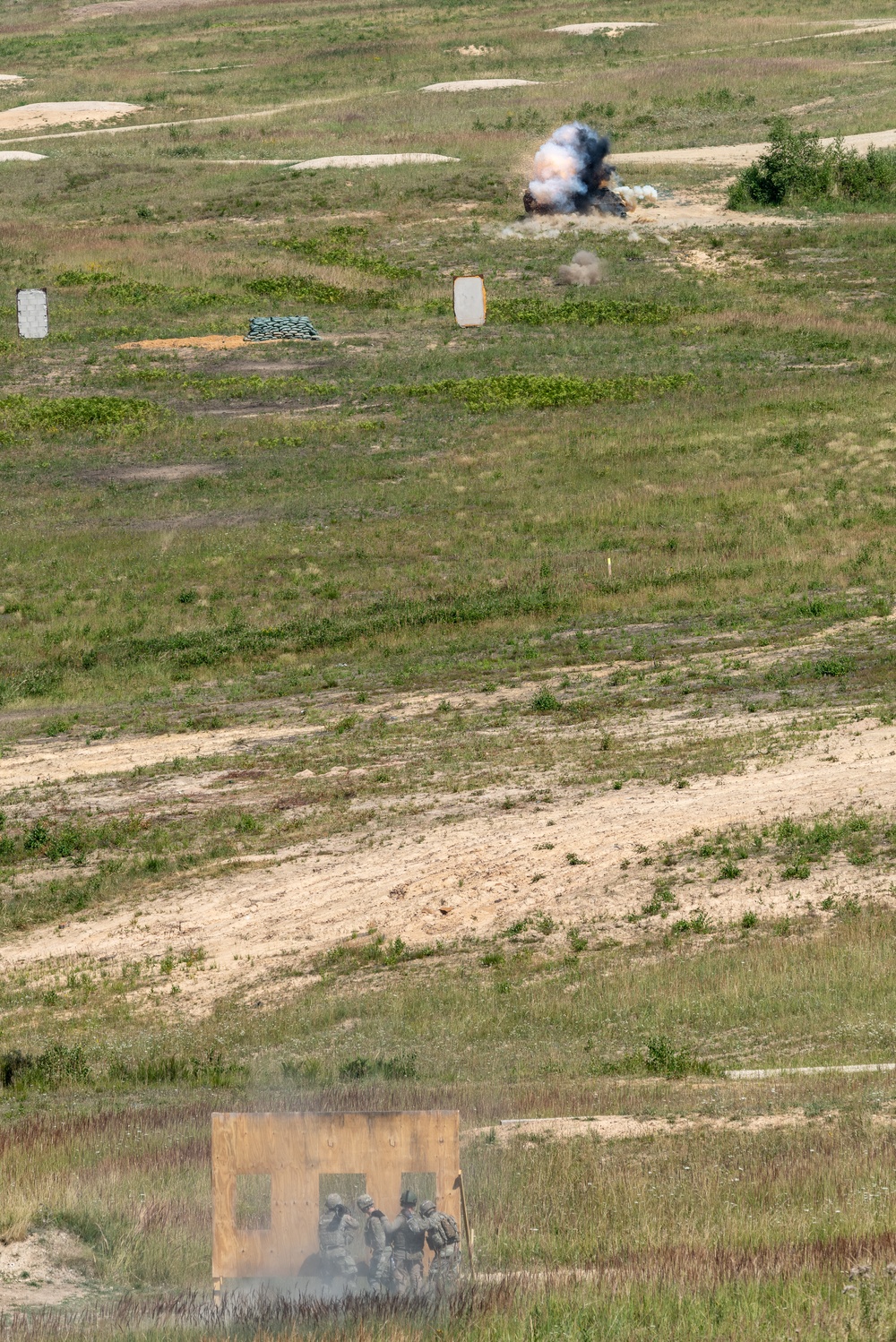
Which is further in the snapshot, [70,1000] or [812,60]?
[812,60]

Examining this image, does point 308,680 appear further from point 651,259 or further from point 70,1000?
point 651,259

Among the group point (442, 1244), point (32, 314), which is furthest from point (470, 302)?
point (442, 1244)

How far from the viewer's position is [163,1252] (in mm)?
12680

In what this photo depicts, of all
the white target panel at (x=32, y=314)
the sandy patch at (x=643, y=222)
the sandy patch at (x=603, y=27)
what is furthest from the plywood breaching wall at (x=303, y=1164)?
the sandy patch at (x=603, y=27)

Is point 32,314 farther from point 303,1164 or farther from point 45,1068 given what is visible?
point 303,1164

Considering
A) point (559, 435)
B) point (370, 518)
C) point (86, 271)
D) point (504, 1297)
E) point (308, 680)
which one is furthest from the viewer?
point (86, 271)

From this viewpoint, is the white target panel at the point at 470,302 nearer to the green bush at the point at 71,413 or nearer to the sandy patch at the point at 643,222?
the sandy patch at the point at 643,222

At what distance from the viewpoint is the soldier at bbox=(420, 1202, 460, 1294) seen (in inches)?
446

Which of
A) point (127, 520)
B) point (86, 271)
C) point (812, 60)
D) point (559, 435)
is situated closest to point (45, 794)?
point (127, 520)

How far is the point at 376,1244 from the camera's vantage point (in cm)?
1141

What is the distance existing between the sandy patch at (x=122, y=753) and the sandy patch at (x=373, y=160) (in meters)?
52.6

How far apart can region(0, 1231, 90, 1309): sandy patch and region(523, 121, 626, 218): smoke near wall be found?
5953 centimetres

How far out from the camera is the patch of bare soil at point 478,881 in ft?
72.1

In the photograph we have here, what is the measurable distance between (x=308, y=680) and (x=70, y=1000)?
39.4 ft
